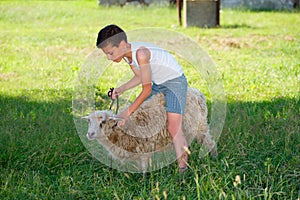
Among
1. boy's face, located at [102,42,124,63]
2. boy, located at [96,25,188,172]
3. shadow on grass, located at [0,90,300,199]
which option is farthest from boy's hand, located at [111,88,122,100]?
shadow on grass, located at [0,90,300,199]

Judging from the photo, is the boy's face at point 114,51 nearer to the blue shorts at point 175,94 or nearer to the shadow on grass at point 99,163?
the blue shorts at point 175,94

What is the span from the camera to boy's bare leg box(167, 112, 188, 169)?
181 inches

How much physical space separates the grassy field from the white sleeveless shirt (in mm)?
763

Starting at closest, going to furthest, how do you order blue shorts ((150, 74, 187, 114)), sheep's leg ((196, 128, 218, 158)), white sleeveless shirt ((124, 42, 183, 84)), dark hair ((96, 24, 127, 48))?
dark hair ((96, 24, 127, 48)) < white sleeveless shirt ((124, 42, 183, 84)) < blue shorts ((150, 74, 187, 114)) < sheep's leg ((196, 128, 218, 158))

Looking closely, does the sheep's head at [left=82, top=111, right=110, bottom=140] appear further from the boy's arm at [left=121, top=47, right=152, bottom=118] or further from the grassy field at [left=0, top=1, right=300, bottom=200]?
the grassy field at [left=0, top=1, right=300, bottom=200]

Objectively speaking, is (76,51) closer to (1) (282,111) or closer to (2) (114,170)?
(1) (282,111)

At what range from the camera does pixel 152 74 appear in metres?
4.52

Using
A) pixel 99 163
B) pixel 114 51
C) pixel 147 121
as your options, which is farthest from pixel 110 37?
pixel 99 163

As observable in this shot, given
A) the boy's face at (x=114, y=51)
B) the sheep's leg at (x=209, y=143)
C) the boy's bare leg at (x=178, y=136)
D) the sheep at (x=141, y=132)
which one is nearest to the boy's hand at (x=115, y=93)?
the sheep at (x=141, y=132)

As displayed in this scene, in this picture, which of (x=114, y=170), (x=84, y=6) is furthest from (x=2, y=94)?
(x=84, y=6)

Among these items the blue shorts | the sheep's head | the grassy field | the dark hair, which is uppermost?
the dark hair

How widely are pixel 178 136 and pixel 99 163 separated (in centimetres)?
79

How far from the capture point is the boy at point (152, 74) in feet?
14.4

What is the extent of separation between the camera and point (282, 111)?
637cm
